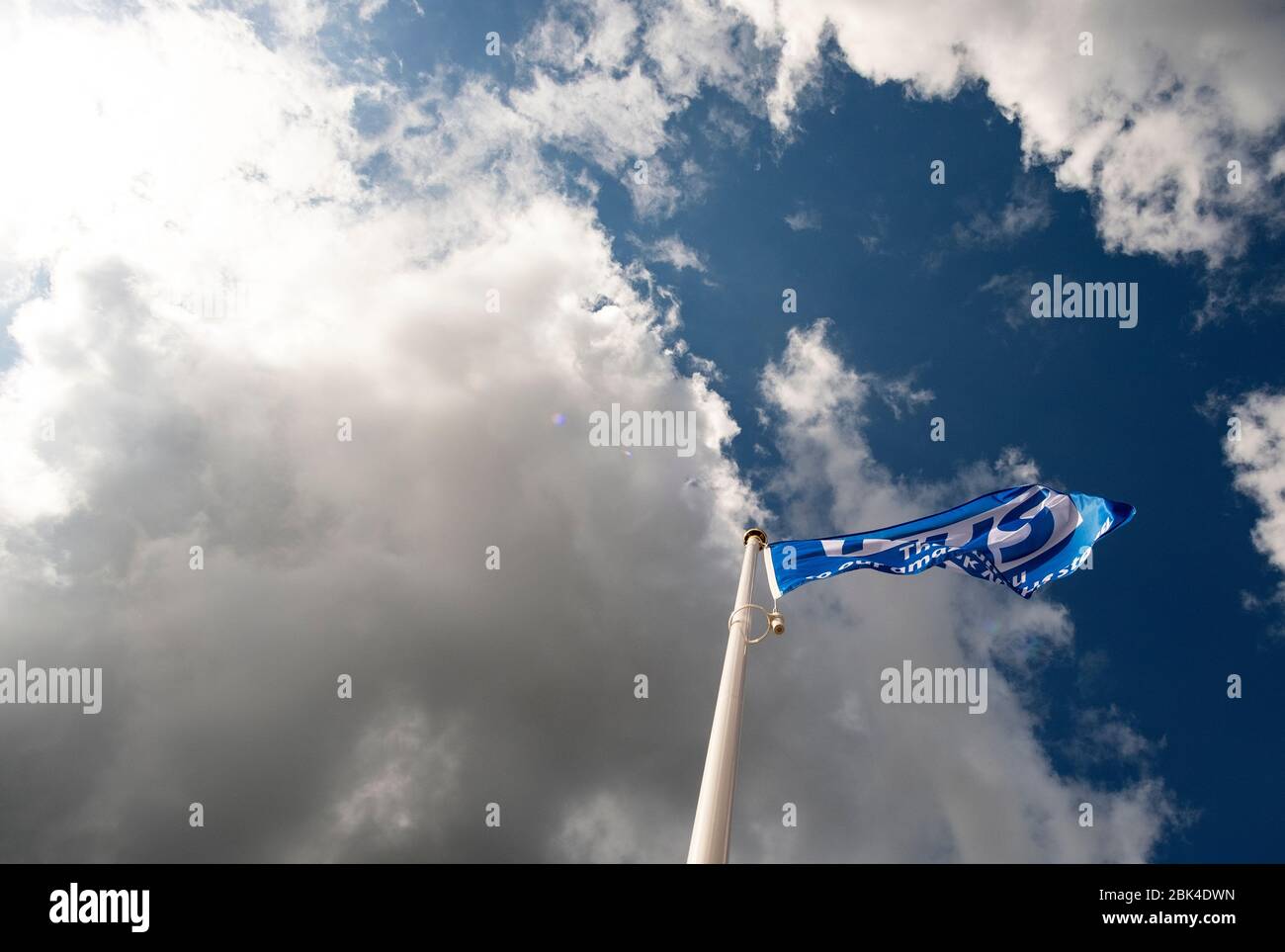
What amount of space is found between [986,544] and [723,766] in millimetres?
9574

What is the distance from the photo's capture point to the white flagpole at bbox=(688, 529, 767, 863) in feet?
29.2

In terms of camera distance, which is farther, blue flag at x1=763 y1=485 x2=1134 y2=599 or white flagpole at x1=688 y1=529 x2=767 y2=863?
blue flag at x1=763 y1=485 x2=1134 y2=599

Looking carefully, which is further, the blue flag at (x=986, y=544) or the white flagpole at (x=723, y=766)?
the blue flag at (x=986, y=544)

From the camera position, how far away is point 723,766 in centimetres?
988

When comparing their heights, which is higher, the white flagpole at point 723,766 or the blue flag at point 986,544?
the blue flag at point 986,544

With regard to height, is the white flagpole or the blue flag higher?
the blue flag

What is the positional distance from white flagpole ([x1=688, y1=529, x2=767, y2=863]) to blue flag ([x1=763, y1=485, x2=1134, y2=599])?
102 inches

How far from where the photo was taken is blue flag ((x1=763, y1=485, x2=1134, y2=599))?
49.1ft

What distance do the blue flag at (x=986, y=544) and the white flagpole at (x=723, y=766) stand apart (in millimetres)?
2599

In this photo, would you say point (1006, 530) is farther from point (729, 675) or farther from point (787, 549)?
point (729, 675)

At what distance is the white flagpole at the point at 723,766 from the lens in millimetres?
8898

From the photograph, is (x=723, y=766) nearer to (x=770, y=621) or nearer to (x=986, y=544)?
(x=770, y=621)
